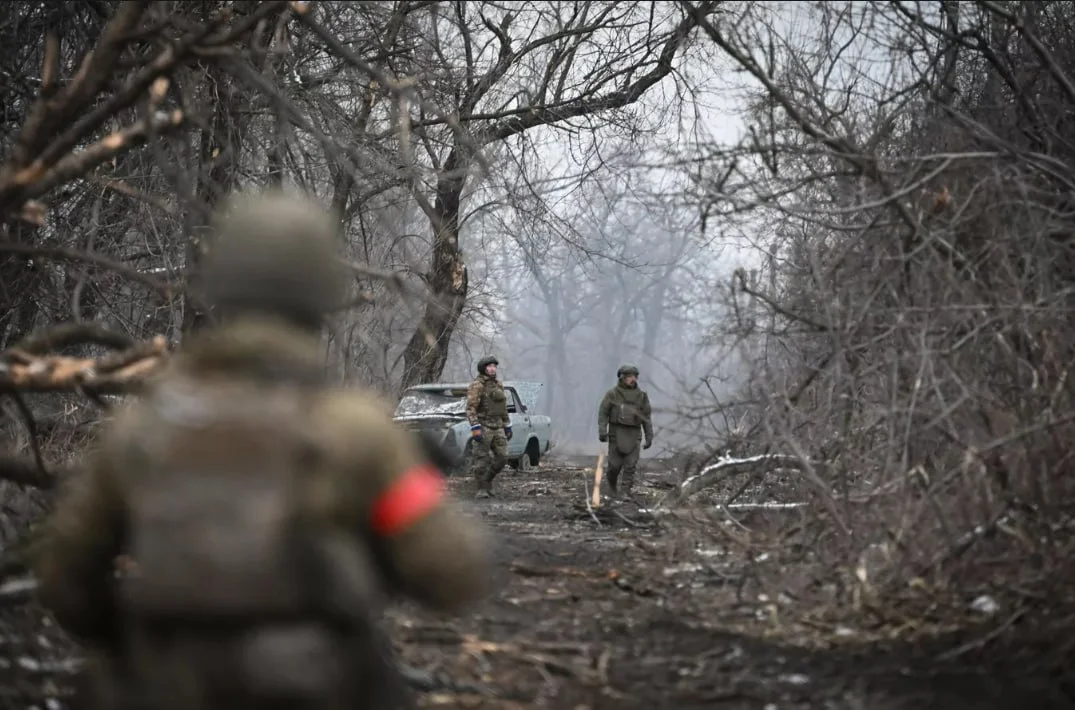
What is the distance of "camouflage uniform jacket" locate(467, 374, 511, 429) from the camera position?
16.1 m

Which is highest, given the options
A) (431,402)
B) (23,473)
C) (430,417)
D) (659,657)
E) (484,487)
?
(431,402)

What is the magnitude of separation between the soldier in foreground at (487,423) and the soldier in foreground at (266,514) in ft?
43.8

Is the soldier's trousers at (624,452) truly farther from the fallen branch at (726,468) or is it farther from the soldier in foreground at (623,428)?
the fallen branch at (726,468)

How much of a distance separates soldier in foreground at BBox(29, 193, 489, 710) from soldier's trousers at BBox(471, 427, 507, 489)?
1338 centimetres

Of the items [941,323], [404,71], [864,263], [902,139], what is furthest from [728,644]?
[404,71]

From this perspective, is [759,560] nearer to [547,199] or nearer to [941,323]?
[941,323]

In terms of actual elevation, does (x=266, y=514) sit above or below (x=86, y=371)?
below

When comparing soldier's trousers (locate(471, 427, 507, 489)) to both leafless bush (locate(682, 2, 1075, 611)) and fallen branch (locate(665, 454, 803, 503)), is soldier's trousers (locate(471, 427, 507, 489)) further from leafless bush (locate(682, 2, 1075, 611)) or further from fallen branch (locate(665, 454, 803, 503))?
leafless bush (locate(682, 2, 1075, 611))

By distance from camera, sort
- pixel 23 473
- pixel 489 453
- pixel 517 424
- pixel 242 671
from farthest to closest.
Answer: pixel 517 424
pixel 489 453
pixel 23 473
pixel 242 671

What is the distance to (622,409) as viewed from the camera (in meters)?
15.5

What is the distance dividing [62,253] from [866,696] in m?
4.06

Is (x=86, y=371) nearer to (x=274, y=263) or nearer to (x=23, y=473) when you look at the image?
(x=23, y=473)

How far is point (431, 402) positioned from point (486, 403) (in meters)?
3.31

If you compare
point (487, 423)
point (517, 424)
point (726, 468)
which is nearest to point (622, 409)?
point (487, 423)
